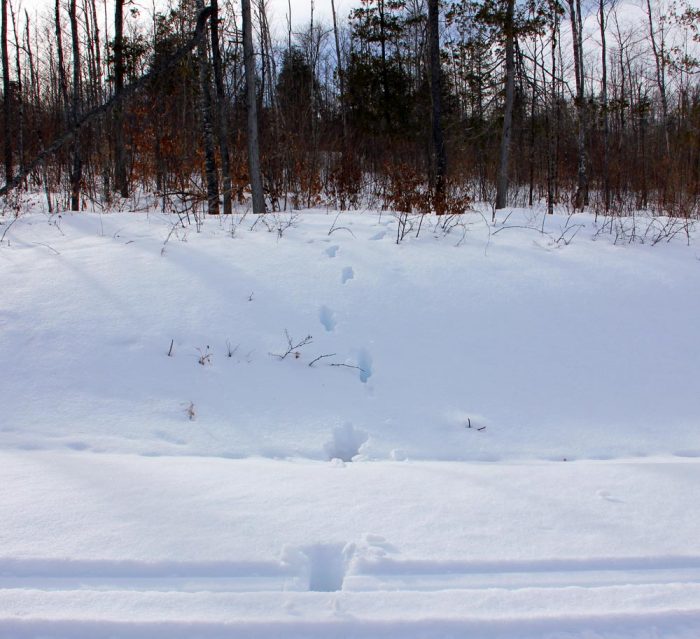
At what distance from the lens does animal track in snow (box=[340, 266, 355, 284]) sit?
4.82 metres

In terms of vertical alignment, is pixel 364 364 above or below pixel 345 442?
above

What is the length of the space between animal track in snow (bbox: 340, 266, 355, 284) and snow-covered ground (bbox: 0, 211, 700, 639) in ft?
0.33

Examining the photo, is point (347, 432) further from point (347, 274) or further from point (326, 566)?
point (347, 274)

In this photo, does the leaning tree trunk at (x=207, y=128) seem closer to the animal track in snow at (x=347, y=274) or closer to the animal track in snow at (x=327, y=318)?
the animal track in snow at (x=347, y=274)

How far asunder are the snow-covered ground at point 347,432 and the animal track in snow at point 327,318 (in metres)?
0.01

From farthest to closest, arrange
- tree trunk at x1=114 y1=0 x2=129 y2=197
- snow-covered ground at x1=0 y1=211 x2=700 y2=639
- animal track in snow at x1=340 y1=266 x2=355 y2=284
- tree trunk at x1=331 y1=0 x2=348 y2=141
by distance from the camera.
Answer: tree trunk at x1=331 y1=0 x2=348 y2=141 → tree trunk at x1=114 y1=0 x2=129 y2=197 → animal track in snow at x1=340 y1=266 x2=355 y2=284 → snow-covered ground at x1=0 y1=211 x2=700 y2=639

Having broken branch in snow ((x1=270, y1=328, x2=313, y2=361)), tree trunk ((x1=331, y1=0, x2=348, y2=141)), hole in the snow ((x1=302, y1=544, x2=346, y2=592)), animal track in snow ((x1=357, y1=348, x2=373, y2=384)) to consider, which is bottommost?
hole in the snow ((x1=302, y1=544, x2=346, y2=592))

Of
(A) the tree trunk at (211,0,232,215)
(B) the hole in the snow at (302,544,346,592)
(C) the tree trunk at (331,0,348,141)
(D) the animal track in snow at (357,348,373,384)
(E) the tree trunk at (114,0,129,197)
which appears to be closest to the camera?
(B) the hole in the snow at (302,544,346,592)

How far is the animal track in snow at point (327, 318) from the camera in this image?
169 inches

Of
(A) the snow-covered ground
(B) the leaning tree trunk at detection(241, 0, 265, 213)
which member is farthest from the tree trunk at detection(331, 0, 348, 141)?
(A) the snow-covered ground

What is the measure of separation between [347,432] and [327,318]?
1.26 metres

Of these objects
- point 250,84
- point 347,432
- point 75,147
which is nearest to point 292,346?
point 347,432

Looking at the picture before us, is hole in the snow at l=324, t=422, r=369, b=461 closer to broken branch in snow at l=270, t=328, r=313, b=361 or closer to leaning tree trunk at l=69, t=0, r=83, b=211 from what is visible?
broken branch in snow at l=270, t=328, r=313, b=361

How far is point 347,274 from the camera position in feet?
16.1
